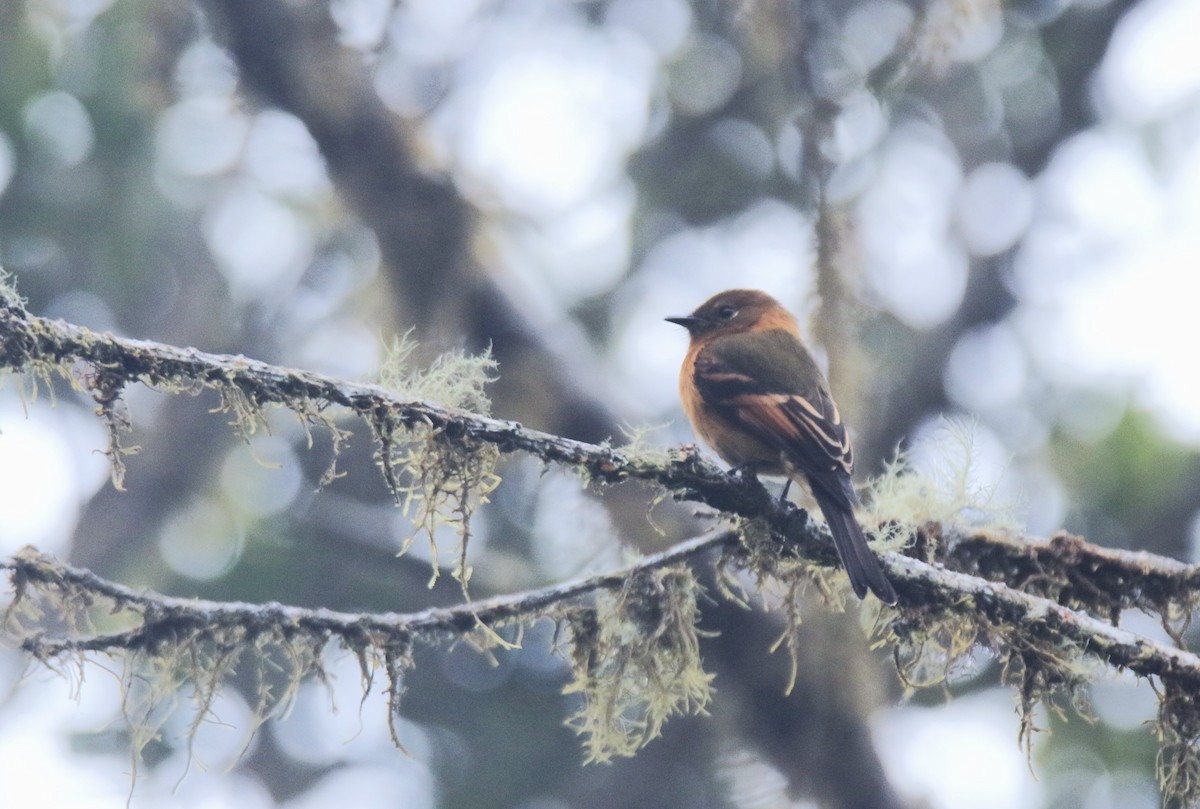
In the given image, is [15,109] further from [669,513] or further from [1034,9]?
[1034,9]

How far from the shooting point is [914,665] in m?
3.18

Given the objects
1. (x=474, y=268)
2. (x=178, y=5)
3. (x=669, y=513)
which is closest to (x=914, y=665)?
(x=669, y=513)

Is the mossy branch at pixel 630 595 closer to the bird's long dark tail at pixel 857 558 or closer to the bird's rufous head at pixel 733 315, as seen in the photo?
the bird's long dark tail at pixel 857 558

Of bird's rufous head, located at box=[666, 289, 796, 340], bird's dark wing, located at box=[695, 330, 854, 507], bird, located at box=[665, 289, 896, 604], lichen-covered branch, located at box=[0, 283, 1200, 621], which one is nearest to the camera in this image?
lichen-covered branch, located at box=[0, 283, 1200, 621]

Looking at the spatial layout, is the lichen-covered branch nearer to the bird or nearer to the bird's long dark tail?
the bird's long dark tail

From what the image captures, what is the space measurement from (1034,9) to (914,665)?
5.38 m

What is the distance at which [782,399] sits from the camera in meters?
4.04

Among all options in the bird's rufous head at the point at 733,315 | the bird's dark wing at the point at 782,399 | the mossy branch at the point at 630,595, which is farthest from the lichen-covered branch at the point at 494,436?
the bird's rufous head at the point at 733,315

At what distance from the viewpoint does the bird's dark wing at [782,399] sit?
12.2 ft

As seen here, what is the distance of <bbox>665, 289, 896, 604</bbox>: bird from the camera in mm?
3617

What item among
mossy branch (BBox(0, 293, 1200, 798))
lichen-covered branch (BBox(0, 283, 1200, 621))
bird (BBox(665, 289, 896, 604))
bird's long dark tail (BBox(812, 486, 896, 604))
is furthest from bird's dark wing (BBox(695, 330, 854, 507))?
lichen-covered branch (BBox(0, 283, 1200, 621))

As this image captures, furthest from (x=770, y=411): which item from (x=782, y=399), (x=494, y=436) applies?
(x=494, y=436)

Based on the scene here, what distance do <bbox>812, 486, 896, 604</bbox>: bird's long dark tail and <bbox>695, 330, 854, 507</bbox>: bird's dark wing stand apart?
0.21 metres

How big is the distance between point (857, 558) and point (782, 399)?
1.25 m
